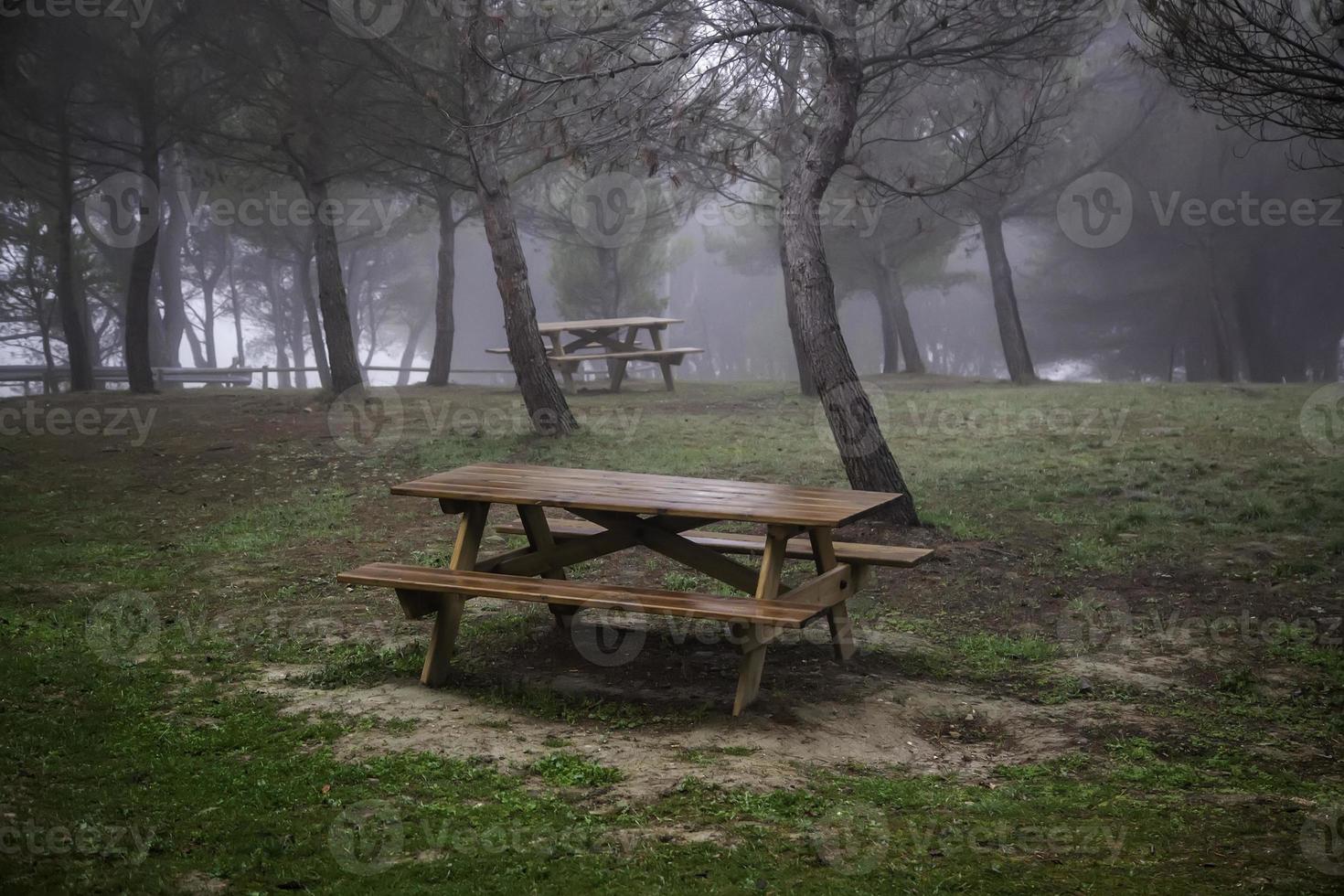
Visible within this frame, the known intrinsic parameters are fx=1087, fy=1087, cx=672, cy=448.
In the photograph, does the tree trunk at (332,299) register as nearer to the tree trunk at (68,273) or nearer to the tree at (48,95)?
the tree at (48,95)

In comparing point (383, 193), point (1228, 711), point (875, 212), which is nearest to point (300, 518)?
point (1228, 711)

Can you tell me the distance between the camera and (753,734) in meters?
4.06

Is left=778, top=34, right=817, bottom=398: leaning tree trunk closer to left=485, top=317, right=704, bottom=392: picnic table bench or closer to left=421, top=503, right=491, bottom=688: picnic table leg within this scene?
left=485, top=317, right=704, bottom=392: picnic table bench

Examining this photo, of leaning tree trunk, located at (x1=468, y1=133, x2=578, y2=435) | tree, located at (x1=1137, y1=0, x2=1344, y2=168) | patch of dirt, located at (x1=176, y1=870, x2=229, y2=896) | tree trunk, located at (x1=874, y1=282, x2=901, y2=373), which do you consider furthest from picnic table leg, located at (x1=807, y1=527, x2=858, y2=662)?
tree trunk, located at (x1=874, y1=282, x2=901, y2=373)

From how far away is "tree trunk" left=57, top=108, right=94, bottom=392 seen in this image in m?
15.9

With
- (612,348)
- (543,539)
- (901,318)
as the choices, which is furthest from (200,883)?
(901,318)

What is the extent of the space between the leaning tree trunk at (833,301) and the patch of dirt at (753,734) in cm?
310

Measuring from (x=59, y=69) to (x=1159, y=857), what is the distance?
16.5 m

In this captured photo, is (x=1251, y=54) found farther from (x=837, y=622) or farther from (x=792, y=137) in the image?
(x=792, y=137)

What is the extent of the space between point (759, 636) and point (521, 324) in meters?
7.97

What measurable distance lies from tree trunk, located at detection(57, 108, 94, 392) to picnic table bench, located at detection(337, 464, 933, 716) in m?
13.3

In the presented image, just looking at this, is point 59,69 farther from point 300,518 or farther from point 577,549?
point 577,549

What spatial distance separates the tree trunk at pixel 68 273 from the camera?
Answer: 15.9 metres

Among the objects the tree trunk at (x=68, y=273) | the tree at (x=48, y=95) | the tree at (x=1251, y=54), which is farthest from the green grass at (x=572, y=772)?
the tree trunk at (x=68, y=273)
